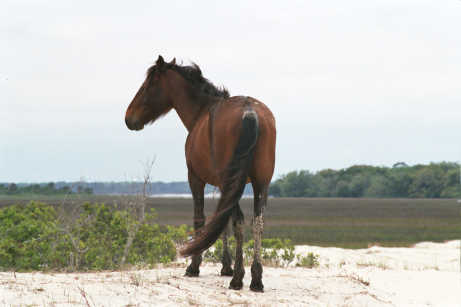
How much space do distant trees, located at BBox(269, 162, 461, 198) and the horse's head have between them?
6933 centimetres

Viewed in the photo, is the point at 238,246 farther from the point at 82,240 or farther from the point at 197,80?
the point at 82,240

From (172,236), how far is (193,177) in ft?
17.0

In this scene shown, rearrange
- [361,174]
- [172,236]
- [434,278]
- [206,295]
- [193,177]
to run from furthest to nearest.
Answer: [361,174] < [172,236] < [434,278] < [193,177] < [206,295]

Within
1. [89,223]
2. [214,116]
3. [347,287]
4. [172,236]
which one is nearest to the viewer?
[214,116]

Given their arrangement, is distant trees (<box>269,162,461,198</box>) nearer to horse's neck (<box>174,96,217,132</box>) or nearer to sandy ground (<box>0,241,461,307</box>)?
sandy ground (<box>0,241,461,307</box>)

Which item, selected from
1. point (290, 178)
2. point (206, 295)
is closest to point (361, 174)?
point (290, 178)

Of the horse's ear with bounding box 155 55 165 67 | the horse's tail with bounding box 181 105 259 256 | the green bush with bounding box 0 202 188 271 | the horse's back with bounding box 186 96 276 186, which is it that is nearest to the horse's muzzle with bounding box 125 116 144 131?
the horse's ear with bounding box 155 55 165 67

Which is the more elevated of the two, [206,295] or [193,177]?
[193,177]

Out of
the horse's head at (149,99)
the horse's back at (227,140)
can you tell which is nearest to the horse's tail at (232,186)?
the horse's back at (227,140)

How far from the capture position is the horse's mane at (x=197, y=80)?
25.0ft

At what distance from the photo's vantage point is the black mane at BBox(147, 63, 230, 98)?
7.61 m

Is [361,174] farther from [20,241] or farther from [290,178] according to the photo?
[20,241]

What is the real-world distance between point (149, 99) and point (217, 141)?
5.17 ft

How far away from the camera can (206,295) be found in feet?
20.7
